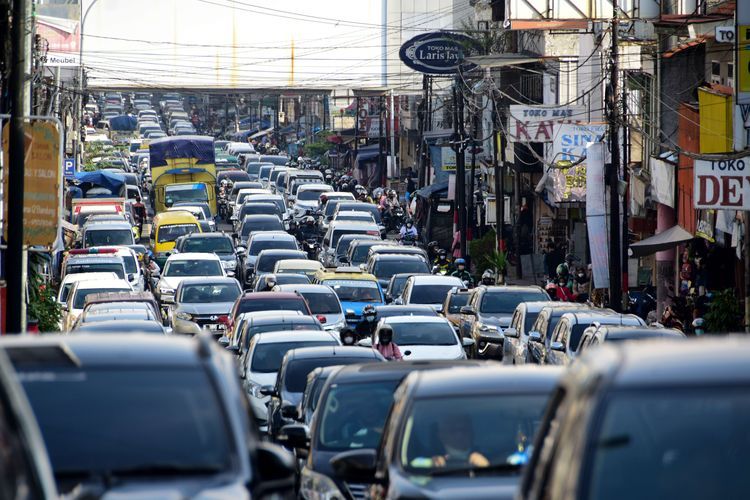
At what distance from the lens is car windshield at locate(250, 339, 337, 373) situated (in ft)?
65.3

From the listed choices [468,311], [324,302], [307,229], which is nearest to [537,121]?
[307,229]

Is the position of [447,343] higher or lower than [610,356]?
lower

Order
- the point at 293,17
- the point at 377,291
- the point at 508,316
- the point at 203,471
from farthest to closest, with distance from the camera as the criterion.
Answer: the point at 293,17 → the point at 377,291 → the point at 508,316 → the point at 203,471

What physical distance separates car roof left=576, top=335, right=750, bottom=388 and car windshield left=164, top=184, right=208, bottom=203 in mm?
52358

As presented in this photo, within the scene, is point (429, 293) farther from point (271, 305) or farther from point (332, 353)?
point (332, 353)

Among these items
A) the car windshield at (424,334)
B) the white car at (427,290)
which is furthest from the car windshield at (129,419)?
the white car at (427,290)

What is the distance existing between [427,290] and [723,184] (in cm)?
718

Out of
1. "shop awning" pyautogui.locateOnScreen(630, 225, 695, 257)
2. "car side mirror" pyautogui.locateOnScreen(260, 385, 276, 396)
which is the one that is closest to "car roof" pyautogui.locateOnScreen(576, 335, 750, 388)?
"car side mirror" pyautogui.locateOnScreen(260, 385, 276, 396)

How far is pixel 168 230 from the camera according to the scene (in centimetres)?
4616

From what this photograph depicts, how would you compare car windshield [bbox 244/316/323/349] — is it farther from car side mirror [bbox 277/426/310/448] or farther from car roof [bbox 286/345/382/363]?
car side mirror [bbox 277/426/310/448]

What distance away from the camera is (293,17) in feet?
273

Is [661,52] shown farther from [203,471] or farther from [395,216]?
[203,471]

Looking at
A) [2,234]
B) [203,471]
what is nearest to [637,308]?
[2,234]

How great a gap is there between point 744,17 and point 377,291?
388 inches
